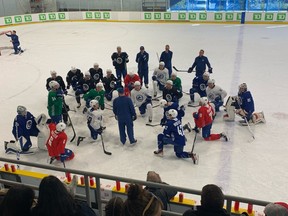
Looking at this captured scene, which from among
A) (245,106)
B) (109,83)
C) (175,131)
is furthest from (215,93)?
(109,83)

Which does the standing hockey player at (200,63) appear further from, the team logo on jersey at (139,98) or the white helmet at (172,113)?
the white helmet at (172,113)

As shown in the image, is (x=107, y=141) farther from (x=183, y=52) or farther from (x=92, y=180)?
(x=183, y=52)

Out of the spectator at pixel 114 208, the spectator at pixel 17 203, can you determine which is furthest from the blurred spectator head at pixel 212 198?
the spectator at pixel 17 203

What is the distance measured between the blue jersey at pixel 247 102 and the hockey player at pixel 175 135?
2151 mm

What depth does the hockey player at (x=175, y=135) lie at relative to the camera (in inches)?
254

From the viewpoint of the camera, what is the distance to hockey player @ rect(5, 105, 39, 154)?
6.90 metres

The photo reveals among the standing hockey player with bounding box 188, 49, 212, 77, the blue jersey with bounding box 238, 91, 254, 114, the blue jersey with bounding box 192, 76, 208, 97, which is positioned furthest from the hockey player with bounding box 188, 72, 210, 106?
the blue jersey with bounding box 238, 91, 254, 114

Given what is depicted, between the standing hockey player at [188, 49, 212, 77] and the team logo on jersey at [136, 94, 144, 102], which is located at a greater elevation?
the standing hockey player at [188, 49, 212, 77]

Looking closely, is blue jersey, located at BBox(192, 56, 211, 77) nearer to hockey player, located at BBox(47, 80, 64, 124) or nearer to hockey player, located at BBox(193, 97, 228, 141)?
hockey player, located at BBox(193, 97, 228, 141)

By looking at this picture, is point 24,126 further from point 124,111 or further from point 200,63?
point 200,63

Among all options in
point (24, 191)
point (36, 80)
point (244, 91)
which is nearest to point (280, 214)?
point (24, 191)

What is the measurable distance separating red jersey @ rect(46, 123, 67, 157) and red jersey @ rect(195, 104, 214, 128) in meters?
2.64

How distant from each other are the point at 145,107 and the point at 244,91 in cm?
241

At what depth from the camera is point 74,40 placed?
17844mm
